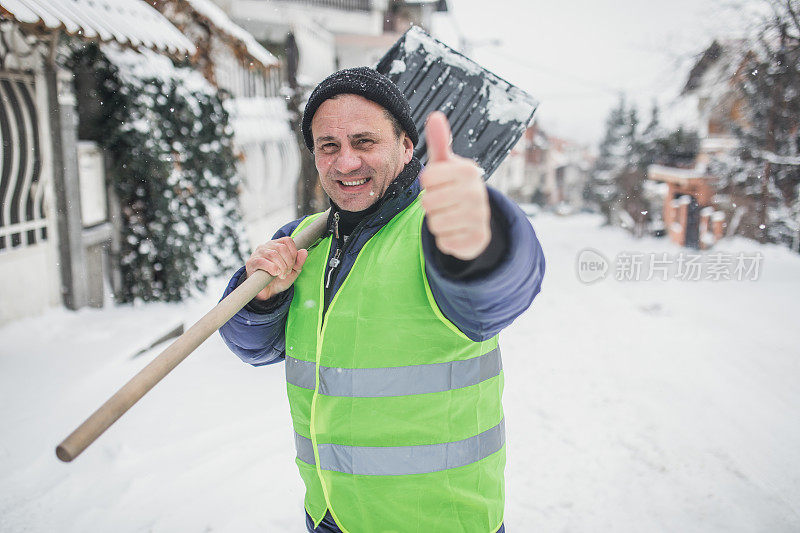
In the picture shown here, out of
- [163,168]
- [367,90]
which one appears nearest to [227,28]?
[163,168]

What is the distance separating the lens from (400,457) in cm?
120

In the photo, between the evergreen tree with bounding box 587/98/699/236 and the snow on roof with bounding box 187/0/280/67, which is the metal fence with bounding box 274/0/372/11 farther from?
the evergreen tree with bounding box 587/98/699/236

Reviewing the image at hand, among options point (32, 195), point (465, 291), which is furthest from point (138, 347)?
point (465, 291)

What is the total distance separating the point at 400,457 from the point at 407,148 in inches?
31.0

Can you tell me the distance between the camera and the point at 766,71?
8.49 m

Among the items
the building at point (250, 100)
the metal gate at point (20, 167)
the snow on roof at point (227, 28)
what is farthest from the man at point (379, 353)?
the building at point (250, 100)

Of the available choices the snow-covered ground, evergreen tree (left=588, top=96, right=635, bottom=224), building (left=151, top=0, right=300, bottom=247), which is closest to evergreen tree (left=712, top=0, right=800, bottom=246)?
the snow-covered ground

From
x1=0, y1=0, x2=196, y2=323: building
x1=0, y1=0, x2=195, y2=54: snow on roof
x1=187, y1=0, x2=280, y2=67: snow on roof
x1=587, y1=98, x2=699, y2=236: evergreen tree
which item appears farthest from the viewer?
x1=587, y1=98, x2=699, y2=236: evergreen tree

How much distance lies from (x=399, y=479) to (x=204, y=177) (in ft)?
16.2

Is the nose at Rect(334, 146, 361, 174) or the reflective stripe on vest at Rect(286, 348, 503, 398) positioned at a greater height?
the nose at Rect(334, 146, 361, 174)

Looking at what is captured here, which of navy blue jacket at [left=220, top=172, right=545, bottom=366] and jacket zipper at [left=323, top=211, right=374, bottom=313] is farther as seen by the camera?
jacket zipper at [left=323, top=211, right=374, bottom=313]

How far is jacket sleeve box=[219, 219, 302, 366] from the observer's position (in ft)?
4.58

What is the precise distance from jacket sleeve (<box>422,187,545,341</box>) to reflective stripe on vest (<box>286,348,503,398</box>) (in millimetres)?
186

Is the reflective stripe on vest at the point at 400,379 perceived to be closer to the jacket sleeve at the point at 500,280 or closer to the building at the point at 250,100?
the jacket sleeve at the point at 500,280
